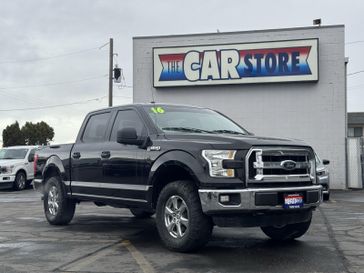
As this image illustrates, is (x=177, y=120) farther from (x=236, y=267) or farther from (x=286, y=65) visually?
(x=286, y=65)

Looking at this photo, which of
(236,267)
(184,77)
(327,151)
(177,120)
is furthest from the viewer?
(184,77)

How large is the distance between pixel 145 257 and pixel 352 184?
1559cm

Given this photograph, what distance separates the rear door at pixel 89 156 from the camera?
332 inches

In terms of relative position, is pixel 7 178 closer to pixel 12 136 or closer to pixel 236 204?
pixel 236 204

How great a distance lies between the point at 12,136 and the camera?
71125 millimetres

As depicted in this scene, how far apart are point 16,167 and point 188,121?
594 inches

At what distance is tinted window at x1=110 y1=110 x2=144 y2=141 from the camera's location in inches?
309

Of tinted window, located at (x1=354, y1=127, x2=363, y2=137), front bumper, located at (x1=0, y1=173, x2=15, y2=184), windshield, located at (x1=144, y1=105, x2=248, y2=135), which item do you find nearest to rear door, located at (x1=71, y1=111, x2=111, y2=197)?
windshield, located at (x1=144, y1=105, x2=248, y2=135)

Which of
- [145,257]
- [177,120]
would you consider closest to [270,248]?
[145,257]

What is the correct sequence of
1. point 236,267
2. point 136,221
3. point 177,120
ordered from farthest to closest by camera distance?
point 136,221
point 177,120
point 236,267

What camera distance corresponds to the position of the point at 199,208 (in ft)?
21.3

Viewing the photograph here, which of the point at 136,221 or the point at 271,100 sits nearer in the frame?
the point at 136,221

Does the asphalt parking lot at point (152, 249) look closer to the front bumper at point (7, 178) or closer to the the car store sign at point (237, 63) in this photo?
the the car store sign at point (237, 63)

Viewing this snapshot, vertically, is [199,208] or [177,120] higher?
[177,120]
